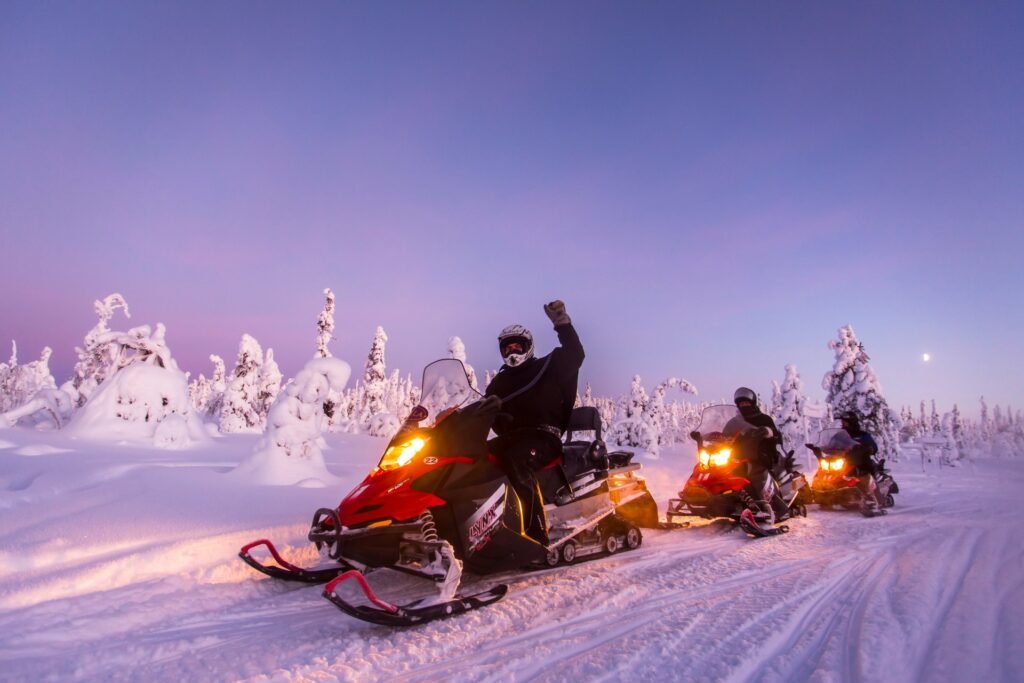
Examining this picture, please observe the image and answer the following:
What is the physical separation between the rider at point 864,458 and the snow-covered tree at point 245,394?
34.5m

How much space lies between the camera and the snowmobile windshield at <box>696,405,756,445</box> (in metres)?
8.01

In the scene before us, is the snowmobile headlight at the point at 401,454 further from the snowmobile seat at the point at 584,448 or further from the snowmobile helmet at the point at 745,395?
the snowmobile helmet at the point at 745,395

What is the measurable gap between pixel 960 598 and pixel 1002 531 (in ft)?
13.8

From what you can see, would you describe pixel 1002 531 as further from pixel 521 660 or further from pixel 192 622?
pixel 192 622

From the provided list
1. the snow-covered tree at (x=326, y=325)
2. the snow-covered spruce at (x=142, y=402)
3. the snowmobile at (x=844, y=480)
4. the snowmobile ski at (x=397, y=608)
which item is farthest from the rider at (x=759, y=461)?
the snow-covered tree at (x=326, y=325)

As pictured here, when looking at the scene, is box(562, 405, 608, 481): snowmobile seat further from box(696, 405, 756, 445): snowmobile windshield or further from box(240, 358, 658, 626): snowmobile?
box(696, 405, 756, 445): snowmobile windshield

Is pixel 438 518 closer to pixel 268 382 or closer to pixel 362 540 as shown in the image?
pixel 362 540

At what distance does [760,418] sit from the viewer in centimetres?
797

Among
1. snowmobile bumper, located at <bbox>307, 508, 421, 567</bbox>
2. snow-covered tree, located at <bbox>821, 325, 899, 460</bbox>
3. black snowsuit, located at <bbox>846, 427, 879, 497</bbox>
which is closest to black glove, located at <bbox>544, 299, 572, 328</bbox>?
snowmobile bumper, located at <bbox>307, 508, 421, 567</bbox>

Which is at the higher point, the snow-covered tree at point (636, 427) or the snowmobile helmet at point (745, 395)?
the snowmobile helmet at point (745, 395)

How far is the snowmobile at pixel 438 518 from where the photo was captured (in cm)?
369

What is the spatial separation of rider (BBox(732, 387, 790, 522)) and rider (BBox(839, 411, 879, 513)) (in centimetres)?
241

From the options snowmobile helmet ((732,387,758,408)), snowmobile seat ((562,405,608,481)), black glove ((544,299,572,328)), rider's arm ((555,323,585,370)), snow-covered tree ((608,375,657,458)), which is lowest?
snow-covered tree ((608,375,657,458))

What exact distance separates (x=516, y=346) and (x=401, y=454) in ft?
5.39
